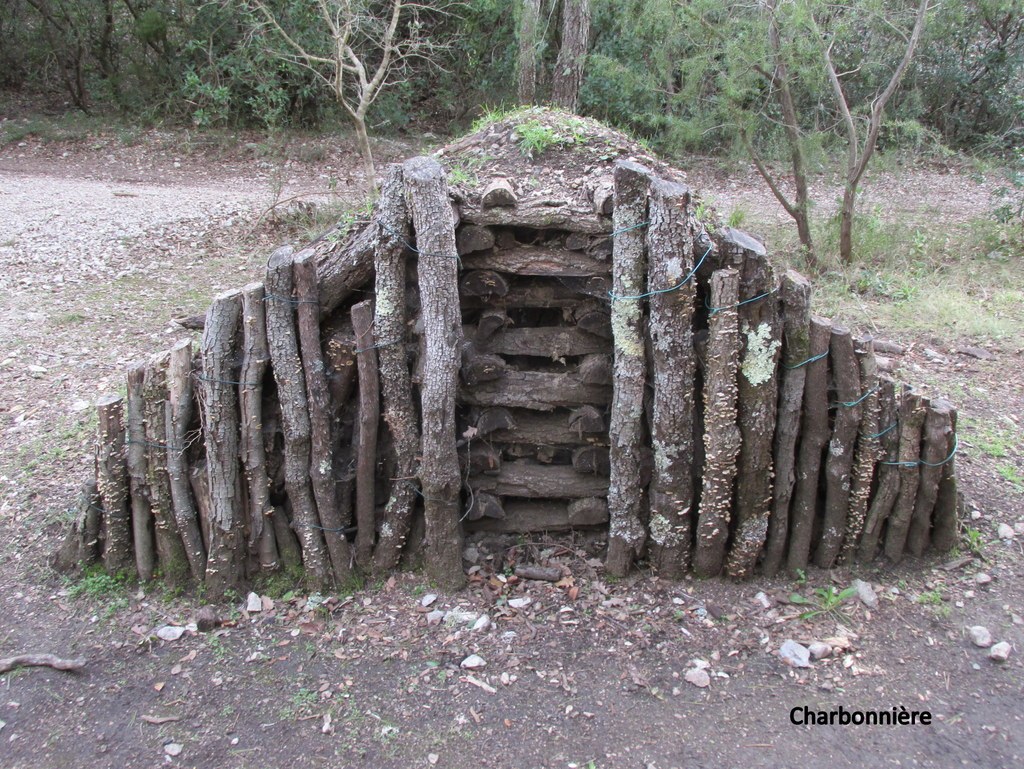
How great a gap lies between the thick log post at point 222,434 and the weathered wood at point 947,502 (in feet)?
10.8

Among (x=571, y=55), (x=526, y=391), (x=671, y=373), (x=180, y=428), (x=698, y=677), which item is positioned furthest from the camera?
(x=571, y=55)

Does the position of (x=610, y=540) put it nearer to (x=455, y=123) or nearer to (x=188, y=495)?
(x=188, y=495)

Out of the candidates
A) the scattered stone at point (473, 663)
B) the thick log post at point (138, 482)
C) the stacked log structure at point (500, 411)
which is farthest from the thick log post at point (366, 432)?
the thick log post at point (138, 482)

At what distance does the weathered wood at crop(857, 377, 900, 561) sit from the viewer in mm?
3885

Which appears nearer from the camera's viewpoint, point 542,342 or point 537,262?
point 537,262

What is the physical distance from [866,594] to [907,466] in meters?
0.63

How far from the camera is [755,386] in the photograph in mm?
3705

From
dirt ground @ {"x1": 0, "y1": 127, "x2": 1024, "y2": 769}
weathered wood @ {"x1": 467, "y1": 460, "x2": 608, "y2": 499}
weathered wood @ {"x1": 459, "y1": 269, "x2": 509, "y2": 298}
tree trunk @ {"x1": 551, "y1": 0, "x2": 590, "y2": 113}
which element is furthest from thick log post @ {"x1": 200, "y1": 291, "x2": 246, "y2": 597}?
tree trunk @ {"x1": 551, "y1": 0, "x2": 590, "y2": 113}

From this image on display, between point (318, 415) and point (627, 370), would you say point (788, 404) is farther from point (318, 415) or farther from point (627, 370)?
point (318, 415)

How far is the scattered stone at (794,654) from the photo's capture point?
136 inches

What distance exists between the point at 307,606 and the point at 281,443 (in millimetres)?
785

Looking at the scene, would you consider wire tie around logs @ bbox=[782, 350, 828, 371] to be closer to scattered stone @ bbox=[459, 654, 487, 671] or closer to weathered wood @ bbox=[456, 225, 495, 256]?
weathered wood @ bbox=[456, 225, 495, 256]

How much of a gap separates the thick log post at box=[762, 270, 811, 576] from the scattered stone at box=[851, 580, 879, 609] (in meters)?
0.37

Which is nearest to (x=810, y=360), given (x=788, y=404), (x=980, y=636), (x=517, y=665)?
(x=788, y=404)
